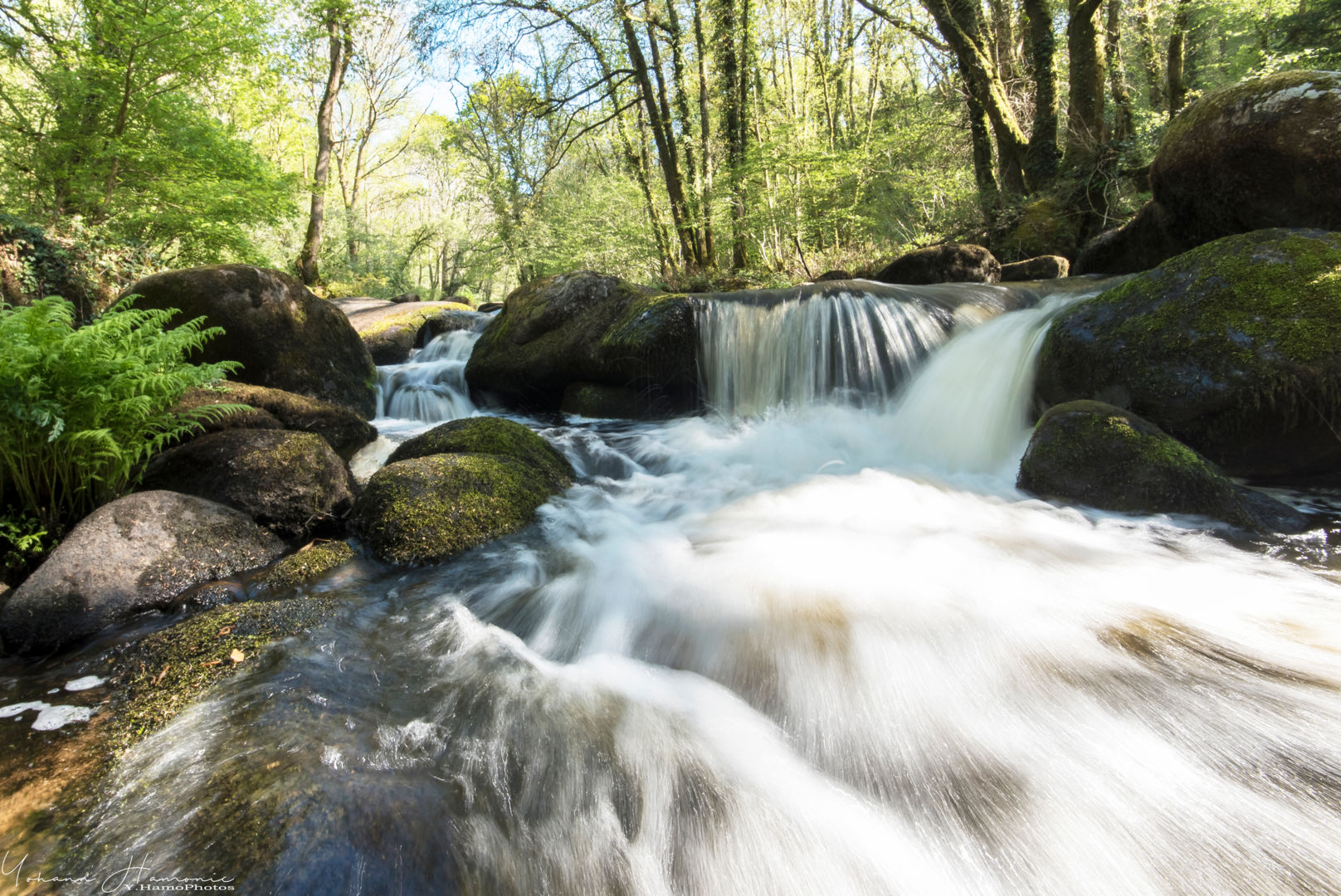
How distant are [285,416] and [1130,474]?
6.47 m

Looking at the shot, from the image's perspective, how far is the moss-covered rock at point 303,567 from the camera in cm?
312

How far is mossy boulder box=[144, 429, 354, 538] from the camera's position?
3.73m

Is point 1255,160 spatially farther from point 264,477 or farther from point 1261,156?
point 264,477

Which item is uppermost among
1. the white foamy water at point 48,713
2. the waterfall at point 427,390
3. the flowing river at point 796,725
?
the waterfall at point 427,390

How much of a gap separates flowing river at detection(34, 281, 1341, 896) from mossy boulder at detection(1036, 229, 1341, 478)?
1.21m

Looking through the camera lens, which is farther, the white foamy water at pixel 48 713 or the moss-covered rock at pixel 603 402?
the moss-covered rock at pixel 603 402

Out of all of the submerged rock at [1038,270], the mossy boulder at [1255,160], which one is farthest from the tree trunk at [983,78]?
the mossy boulder at [1255,160]

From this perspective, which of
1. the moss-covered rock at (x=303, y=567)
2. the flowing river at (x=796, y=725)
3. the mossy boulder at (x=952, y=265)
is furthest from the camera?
the mossy boulder at (x=952, y=265)

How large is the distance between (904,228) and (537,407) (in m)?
10.1

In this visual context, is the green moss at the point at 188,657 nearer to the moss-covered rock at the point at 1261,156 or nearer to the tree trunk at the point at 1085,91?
the moss-covered rock at the point at 1261,156

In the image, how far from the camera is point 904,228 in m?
13.7

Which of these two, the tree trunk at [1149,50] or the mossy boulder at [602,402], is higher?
the tree trunk at [1149,50]

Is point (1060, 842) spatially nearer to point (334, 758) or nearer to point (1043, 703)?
point (1043, 703)

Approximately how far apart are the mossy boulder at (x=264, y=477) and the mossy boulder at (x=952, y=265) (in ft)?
30.9
